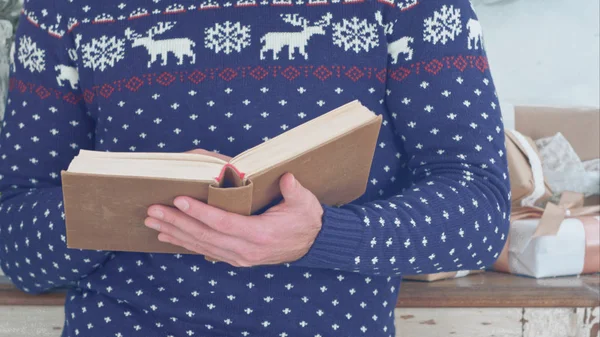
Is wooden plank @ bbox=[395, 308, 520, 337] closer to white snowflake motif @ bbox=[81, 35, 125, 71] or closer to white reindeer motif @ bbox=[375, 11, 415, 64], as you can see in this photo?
white reindeer motif @ bbox=[375, 11, 415, 64]

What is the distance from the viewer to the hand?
579 millimetres

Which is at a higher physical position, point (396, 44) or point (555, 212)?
point (396, 44)

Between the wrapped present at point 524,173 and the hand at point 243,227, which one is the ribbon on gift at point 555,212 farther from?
the hand at point 243,227

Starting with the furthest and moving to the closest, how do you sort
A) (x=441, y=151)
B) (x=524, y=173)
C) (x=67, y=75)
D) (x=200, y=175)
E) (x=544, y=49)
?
1. (x=544, y=49)
2. (x=524, y=173)
3. (x=67, y=75)
4. (x=441, y=151)
5. (x=200, y=175)

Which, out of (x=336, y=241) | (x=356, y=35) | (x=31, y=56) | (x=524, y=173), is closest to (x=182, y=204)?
(x=336, y=241)

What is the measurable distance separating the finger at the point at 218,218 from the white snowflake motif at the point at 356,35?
1.13ft

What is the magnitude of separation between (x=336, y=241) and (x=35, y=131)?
53 centimetres

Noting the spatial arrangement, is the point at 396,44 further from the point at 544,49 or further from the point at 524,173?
the point at 544,49

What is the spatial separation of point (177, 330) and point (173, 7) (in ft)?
1.46

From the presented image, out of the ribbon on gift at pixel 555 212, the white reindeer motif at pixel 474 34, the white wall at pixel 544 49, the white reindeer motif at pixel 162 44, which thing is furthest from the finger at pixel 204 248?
the white wall at pixel 544 49

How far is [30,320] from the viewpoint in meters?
1.49

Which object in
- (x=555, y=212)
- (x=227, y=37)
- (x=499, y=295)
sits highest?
(x=227, y=37)

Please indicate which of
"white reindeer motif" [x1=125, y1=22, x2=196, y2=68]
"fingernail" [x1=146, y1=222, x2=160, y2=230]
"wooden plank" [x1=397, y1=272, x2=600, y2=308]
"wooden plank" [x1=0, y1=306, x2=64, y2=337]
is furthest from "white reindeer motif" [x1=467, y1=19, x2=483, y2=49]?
"wooden plank" [x1=0, y1=306, x2=64, y2=337]

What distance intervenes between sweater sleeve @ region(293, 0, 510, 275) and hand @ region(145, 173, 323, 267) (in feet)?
0.32
